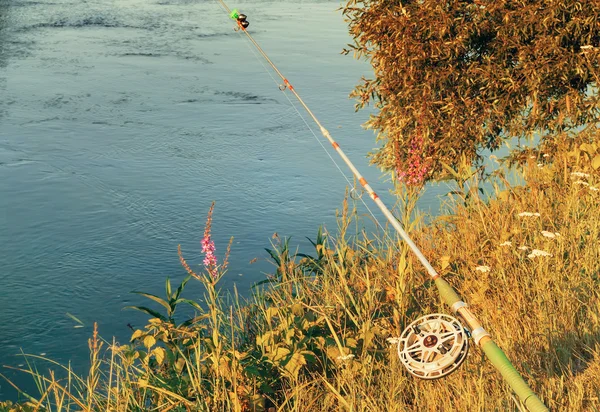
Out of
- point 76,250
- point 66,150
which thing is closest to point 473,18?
point 76,250

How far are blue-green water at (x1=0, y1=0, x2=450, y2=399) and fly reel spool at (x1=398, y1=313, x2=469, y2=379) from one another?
3.36m

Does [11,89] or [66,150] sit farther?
[11,89]

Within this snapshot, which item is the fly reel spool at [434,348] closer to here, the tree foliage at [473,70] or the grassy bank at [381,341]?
the grassy bank at [381,341]

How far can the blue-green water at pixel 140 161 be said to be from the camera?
24.1 ft

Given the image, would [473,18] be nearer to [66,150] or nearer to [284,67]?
[66,150]

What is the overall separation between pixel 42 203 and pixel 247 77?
6886 millimetres

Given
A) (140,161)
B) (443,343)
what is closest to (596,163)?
(443,343)

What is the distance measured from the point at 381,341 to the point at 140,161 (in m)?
6.81

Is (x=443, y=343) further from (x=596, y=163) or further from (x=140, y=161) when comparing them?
(x=140, y=161)

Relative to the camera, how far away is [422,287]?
524cm

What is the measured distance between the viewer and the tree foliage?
7129 mm

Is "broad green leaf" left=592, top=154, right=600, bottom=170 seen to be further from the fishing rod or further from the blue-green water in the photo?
the fishing rod

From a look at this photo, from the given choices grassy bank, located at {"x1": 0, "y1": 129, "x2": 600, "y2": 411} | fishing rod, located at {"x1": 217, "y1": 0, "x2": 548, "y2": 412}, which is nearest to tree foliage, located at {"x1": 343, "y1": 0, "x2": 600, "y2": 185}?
grassy bank, located at {"x1": 0, "y1": 129, "x2": 600, "y2": 411}

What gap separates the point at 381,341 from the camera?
15.2ft
